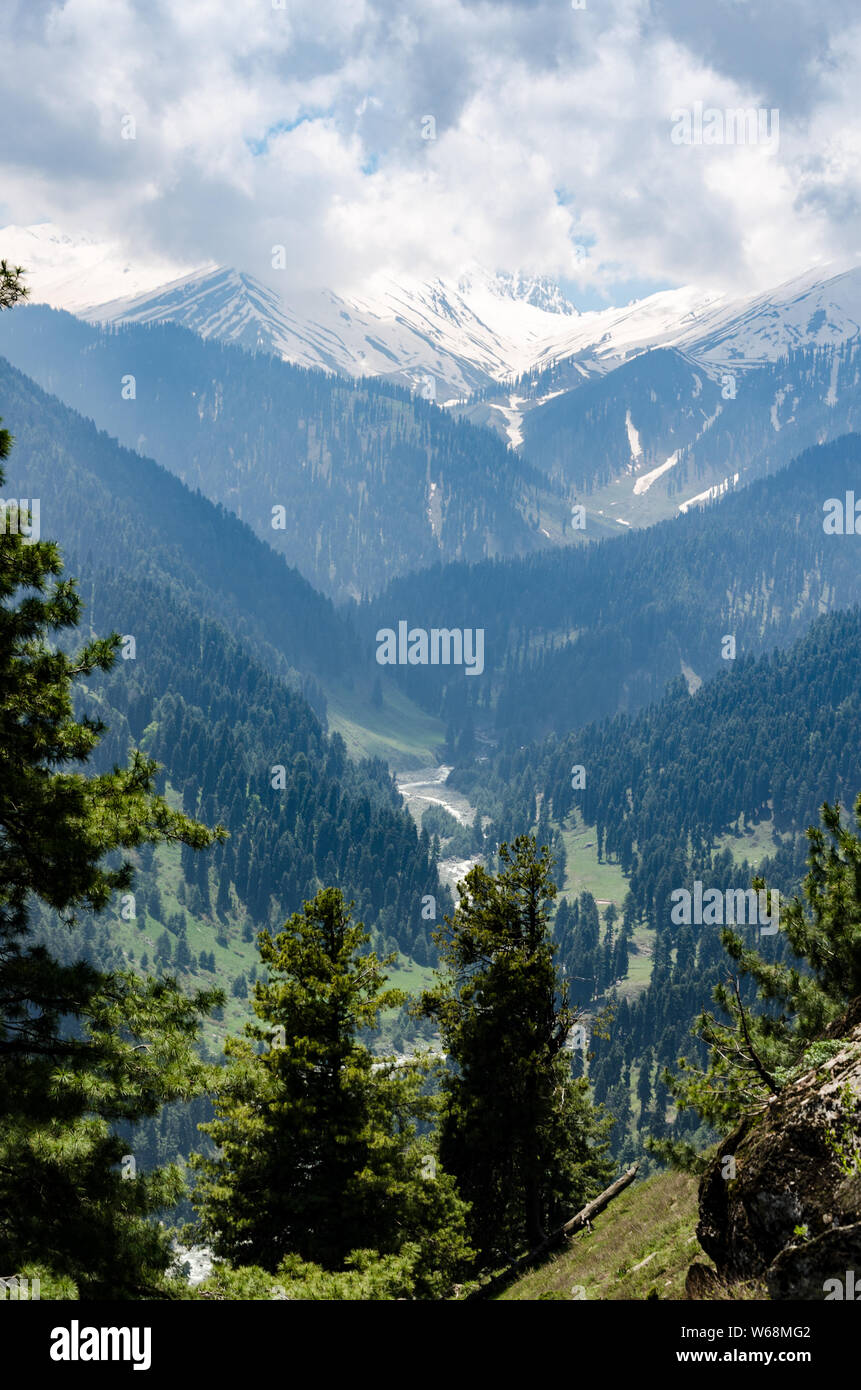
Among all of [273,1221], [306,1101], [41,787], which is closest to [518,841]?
[306,1101]

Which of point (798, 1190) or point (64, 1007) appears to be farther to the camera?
point (64, 1007)

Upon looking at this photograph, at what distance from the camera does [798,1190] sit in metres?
14.7

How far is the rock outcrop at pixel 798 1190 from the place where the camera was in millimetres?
13789

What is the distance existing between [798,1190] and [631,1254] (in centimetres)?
1456

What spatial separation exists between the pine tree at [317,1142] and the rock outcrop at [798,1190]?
→ 51.9 ft

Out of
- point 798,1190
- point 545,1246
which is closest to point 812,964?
point 798,1190

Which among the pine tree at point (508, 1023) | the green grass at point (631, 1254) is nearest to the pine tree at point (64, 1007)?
the green grass at point (631, 1254)

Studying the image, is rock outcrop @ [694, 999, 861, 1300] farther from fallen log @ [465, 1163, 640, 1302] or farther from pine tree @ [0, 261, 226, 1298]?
fallen log @ [465, 1163, 640, 1302]

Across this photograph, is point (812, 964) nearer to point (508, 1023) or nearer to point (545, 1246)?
point (508, 1023)

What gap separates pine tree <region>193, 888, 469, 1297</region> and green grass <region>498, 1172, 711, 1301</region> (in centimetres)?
363

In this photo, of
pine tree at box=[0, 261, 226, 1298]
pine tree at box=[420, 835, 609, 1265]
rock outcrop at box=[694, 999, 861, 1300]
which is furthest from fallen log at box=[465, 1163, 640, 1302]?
→ rock outcrop at box=[694, 999, 861, 1300]
